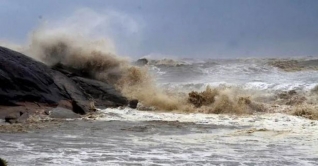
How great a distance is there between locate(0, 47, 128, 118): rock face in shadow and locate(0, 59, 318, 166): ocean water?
72 cm

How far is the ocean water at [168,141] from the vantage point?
6520mm

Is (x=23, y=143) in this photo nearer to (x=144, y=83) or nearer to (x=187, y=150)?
(x=187, y=150)

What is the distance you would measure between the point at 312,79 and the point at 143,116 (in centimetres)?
1243

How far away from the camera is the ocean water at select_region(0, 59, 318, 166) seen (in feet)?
21.4

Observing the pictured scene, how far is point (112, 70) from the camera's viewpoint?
55.8 ft

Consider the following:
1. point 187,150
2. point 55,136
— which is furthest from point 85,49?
point 187,150

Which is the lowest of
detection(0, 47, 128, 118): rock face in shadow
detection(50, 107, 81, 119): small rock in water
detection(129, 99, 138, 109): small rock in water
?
detection(50, 107, 81, 119): small rock in water

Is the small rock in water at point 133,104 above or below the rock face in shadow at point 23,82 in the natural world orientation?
below

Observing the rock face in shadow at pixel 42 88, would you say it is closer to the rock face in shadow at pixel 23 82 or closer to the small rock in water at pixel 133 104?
the rock face in shadow at pixel 23 82

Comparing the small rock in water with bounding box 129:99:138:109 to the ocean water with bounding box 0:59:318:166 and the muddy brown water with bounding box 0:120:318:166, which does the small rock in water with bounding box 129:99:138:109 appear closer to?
the ocean water with bounding box 0:59:318:166

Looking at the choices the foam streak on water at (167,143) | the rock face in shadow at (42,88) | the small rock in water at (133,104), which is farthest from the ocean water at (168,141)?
the rock face in shadow at (42,88)

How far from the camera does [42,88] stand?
40.4ft

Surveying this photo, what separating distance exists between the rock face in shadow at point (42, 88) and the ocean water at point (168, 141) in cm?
72

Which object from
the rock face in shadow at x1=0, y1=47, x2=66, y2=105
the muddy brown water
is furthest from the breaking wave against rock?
the muddy brown water
